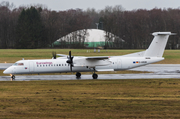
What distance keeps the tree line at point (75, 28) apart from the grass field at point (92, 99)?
259ft

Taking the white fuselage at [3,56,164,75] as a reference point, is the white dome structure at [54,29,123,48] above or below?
above

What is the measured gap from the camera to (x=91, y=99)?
17.9m

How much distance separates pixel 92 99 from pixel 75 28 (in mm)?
103812

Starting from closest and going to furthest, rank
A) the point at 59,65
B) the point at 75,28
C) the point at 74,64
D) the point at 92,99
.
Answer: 1. the point at 92,99
2. the point at 74,64
3. the point at 59,65
4. the point at 75,28

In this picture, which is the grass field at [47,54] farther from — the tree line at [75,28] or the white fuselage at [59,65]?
the tree line at [75,28]

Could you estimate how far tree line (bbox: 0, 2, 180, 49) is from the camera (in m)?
107

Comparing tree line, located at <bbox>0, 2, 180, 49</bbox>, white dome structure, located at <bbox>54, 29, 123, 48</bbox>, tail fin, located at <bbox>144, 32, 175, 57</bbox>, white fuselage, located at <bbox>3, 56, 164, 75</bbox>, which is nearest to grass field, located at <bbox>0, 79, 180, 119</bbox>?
white fuselage, located at <bbox>3, 56, 164, 75</bbox>

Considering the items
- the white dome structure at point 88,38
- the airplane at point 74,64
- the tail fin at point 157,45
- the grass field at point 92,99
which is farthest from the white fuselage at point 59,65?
the white dome structure at point 88,38

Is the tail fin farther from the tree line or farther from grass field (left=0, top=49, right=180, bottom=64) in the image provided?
the tree line

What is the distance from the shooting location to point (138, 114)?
14.1m

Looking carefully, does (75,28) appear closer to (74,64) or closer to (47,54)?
(47,54)

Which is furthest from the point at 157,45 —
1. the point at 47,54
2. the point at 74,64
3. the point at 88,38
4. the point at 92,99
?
the point at 88,38

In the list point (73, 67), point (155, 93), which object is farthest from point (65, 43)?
point (155, 93)

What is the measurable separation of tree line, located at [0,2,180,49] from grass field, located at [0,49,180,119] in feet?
259
